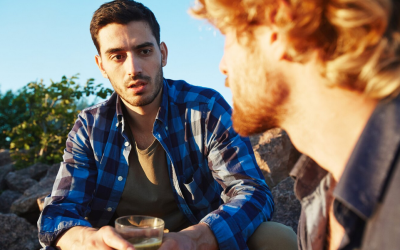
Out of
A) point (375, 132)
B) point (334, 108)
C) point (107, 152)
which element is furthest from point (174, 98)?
point (375, 132)

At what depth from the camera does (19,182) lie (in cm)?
616

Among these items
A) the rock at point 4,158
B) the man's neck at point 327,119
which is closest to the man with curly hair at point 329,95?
the man's neck at point 327,119

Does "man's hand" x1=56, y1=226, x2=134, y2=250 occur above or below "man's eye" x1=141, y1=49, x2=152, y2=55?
below

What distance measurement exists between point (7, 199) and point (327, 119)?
5.73 m

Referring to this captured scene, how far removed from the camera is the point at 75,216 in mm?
2551

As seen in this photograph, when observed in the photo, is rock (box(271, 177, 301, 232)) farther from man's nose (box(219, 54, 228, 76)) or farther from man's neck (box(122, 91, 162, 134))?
man's nose (box(219, 54, 228, 76))

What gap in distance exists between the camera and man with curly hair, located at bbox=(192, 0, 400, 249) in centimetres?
107

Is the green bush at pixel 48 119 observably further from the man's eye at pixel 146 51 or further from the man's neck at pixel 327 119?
the man's neck at pixel 327 119

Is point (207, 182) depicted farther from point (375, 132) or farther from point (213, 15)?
point (375, 132)

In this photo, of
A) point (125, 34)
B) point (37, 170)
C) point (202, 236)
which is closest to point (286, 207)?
point (202, 236)

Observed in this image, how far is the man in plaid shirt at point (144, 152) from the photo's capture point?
2.56 meters

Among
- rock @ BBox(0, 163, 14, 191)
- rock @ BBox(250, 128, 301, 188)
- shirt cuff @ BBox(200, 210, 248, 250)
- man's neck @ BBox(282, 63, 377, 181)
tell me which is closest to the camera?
man's neck @ BBox(282, 63, 377, 181)

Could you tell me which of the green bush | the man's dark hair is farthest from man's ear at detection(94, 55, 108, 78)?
the green bush

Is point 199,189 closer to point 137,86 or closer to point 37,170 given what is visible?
point 137,86
